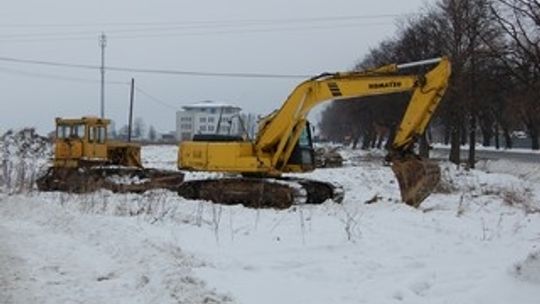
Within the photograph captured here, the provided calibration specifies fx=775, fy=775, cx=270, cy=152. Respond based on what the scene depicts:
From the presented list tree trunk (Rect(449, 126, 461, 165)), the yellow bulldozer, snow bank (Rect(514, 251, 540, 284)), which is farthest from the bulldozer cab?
tree trunk (Rect(449, 126, 461, 165))

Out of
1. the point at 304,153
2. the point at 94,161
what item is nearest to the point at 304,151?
the point at 304,153

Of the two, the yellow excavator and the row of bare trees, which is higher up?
the row of bare trees

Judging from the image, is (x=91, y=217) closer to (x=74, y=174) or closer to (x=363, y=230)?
(x=363, y=230)

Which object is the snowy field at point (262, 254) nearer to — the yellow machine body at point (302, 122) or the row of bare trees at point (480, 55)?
the yellow machine body at point (302, 122)

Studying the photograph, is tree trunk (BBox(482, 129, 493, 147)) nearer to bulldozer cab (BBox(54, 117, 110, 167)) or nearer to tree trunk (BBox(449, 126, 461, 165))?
tree trunk (BBox(449, 126, 461, 165))

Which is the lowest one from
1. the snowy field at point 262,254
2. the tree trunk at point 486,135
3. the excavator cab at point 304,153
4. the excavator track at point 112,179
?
the snowy field at point 262,254

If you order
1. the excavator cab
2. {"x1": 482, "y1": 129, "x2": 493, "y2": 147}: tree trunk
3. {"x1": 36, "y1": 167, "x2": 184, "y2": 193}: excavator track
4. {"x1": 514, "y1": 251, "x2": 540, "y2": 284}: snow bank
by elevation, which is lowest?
{"x1": 514, "y1": 251, "x2": 540, "y2": 284}: snow bank

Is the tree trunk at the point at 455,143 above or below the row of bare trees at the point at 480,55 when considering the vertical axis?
below

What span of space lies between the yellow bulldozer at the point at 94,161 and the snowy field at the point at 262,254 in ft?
27.9

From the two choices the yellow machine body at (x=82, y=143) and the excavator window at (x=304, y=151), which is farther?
the yellow machine body at (x=82, y=143)

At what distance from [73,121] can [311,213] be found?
49.4 feet

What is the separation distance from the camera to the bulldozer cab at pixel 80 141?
95.3ft

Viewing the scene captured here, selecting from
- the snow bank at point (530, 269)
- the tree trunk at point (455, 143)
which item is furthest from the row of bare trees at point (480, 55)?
the snow bank at point (530, 269)

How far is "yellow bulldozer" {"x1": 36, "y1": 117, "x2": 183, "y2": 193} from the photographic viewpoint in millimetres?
27234
